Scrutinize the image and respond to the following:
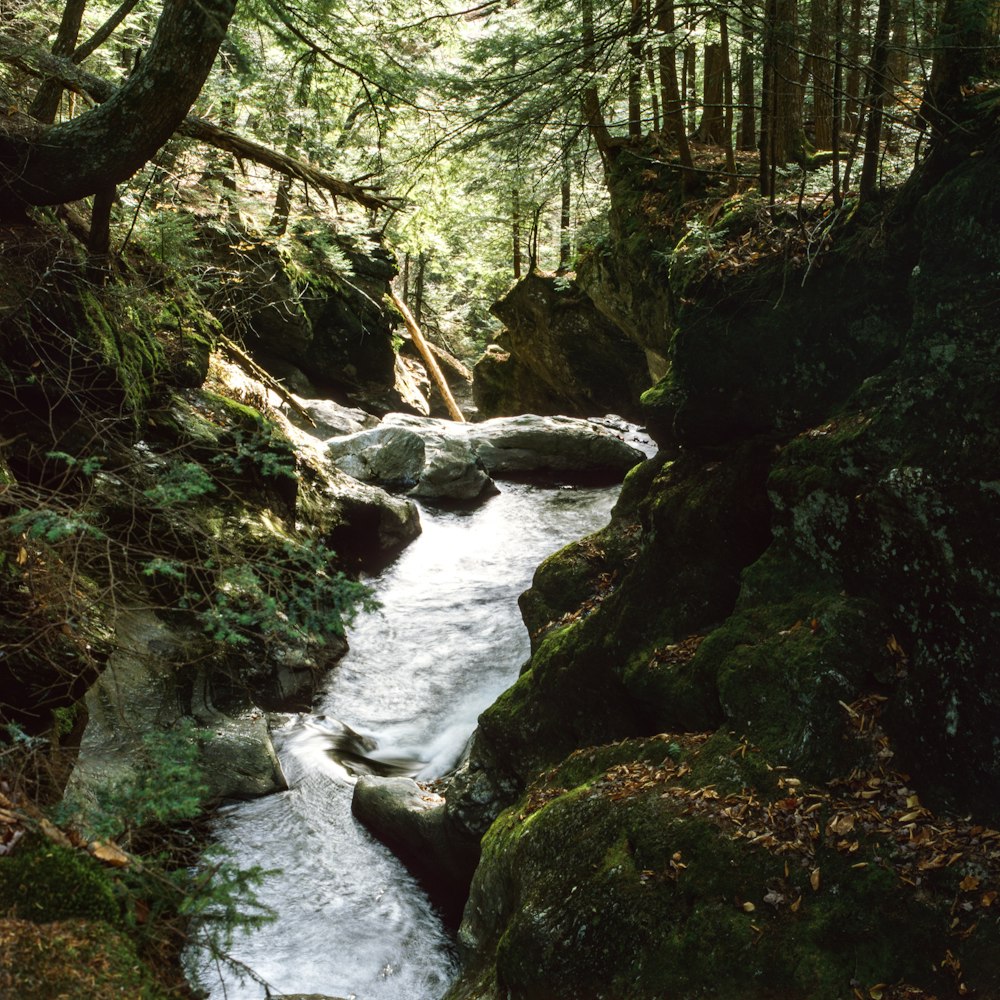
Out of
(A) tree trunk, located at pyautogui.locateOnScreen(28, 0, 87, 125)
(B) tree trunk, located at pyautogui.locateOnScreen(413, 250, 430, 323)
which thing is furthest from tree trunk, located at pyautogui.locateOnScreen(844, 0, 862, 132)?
(B) tree trunk, located at pyautogui.locateOnScreen(413, 250, 430, 323)

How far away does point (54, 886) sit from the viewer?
9.53ft

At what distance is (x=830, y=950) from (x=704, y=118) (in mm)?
15315

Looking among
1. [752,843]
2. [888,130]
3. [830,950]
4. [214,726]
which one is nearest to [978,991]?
[830,950]

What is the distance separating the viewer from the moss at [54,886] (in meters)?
2.83

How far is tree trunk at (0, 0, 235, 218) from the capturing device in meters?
5.81

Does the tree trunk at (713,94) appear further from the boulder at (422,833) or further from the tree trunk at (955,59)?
the boulder at (422,833)

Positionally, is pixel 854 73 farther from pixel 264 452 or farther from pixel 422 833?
pixel 422 833

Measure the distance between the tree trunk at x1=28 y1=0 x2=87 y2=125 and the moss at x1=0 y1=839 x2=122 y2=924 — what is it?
23.4 ft

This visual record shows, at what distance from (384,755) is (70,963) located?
19.6ft

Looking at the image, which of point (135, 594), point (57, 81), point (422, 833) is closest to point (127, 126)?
point (57, 81)

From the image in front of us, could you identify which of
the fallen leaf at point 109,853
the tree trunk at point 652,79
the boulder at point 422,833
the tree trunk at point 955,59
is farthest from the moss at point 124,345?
the tree trunk at point 955,59

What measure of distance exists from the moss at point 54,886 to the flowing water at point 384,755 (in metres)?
0.81

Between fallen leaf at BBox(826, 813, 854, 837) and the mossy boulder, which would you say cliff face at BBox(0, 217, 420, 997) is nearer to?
fallen leaf at BBox(826, 813, 854, 837)

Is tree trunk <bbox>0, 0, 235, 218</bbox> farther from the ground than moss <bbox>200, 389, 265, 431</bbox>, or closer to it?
farther from the ground
